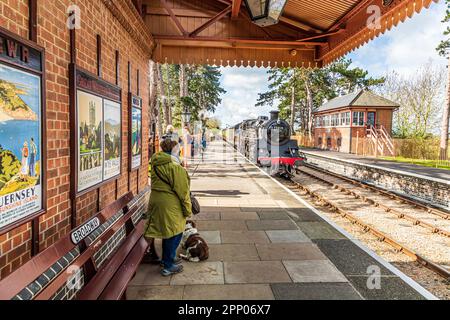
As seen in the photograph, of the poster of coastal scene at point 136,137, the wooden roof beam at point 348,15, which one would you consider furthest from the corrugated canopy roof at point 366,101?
the poster of coastal scene at point 136,137

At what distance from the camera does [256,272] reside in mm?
4258

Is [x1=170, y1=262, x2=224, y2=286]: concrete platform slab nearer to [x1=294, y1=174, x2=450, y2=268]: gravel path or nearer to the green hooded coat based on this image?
the green hooded coat

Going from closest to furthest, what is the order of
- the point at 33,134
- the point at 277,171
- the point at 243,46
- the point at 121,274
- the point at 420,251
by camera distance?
the point at 33,134 → the point at 121,274 → the point at 420,251 → the point at 243,46 → the point at 277,171

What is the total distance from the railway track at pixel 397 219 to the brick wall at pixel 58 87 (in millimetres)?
5680

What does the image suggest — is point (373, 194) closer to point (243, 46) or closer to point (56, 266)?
point (243, 46)

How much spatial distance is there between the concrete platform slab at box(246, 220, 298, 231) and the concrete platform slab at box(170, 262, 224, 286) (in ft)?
6.49

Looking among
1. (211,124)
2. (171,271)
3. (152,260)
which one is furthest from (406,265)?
(211,124)

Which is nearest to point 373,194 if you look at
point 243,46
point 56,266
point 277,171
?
point 277,171

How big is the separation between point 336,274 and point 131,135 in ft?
13.5

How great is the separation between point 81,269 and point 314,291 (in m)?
2.68

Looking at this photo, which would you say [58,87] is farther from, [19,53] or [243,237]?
[243,237]

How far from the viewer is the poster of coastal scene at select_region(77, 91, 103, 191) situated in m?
3.50

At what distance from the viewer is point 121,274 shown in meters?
3.28

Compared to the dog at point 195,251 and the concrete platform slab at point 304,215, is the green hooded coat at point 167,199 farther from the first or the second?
the concrete platform slab at point 304,215
